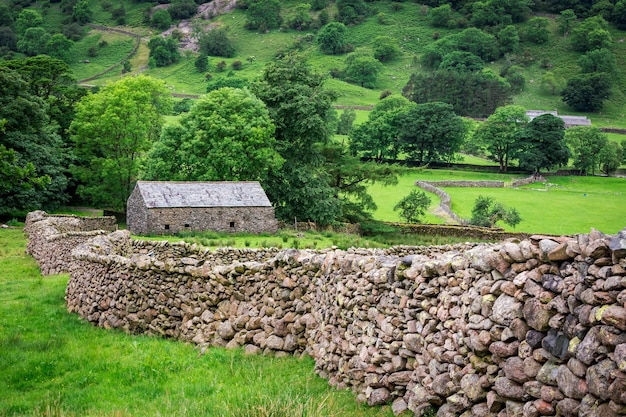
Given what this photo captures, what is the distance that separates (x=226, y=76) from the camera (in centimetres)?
17138

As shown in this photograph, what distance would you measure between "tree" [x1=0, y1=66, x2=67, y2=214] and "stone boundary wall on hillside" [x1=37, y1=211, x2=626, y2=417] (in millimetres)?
39582

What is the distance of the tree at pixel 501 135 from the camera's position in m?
111

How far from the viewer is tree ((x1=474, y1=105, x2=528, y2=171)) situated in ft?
364

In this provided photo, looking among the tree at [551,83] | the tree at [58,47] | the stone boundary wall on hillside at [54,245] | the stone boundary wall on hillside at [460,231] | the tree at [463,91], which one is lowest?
the stone boundary wall on hillside at [460,231]

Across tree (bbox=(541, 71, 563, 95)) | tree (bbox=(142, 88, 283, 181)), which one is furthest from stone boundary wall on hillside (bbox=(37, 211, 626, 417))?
tree (bbox=(541, 71, 563, 95))

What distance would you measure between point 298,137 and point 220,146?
7780 millimetres

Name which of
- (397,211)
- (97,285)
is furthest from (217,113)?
(97,285)

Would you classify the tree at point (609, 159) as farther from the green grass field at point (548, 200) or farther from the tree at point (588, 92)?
the tree at point (588, 92)

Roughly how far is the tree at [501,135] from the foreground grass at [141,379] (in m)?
99.4

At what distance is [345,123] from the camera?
128 metres

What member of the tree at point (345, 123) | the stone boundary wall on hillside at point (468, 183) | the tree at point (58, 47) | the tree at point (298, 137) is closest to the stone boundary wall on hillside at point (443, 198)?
the stone boundary wall on hillside at point (468, 183)

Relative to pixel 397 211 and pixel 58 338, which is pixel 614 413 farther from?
pixel 397 211

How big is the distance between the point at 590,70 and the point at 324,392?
197 metres

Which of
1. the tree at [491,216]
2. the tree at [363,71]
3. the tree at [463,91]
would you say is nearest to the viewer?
the tree at [491,216]
